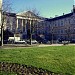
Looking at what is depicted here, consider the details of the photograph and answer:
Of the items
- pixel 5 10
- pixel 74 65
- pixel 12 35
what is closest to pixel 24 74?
pixel 74 65

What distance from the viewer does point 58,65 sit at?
14.8m

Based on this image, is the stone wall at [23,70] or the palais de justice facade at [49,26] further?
the palais de justice facade at [49,26]

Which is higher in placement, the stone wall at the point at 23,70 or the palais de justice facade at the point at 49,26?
the palais de justice facade at the point at 49,26

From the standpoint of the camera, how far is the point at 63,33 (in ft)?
348

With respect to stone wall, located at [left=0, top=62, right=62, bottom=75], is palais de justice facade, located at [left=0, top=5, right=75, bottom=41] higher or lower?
higher

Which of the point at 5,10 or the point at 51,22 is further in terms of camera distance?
the point at 51,22

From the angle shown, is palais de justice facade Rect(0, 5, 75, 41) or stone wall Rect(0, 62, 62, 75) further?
palais de justice facade Rect(0, 5, 75, 41)

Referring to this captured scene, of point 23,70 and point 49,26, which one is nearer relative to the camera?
point 23,70

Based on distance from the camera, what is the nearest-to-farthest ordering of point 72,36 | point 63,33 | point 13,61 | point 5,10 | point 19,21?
point 13,61, point 5,10, point 72,36, point 63,33, point 19,21

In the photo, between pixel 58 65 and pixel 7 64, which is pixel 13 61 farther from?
pixel 58 65

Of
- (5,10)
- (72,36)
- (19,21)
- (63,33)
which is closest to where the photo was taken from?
(5,10)

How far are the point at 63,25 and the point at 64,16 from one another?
4.73 meters

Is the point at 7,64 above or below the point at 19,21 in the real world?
below

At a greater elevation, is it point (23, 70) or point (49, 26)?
point (49, 26)
